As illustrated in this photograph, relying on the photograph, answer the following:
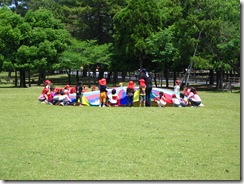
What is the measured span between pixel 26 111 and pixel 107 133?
6487mm

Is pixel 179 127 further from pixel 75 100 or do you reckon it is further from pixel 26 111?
pixel 75 100

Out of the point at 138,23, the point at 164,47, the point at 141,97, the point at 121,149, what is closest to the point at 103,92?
the point at 141,97

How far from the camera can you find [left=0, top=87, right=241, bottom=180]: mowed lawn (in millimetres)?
6078

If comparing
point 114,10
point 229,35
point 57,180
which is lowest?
point 57,180

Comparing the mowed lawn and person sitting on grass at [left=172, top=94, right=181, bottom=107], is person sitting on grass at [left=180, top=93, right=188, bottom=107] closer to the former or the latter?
person sitting on grass at [left=172, top=94, right=181, bottom=107]

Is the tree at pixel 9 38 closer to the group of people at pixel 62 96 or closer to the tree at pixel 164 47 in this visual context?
the tree at pixel 164 47

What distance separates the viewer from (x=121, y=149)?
8031 mm

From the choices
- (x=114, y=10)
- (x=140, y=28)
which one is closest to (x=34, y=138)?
(x=140, y=28)

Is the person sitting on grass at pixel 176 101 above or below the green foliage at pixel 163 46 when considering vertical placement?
below

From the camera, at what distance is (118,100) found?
18.2 m

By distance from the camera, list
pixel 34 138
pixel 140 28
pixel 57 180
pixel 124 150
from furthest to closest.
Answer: pixel 140 28
pixel 34 138
pixel 124 150
pixel 57 180

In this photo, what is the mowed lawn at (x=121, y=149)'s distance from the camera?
608 centimetres

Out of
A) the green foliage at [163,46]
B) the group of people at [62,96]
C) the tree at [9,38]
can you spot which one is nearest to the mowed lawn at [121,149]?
the group of people at [62,96]

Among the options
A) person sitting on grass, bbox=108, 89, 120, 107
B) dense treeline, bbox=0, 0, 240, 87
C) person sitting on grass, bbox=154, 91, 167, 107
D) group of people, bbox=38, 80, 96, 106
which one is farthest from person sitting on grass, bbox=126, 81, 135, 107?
dense treeline, bbox=0, 0, 240, 87
